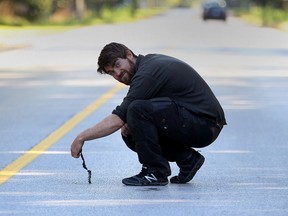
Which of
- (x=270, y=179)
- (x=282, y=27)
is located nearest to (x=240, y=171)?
(x=270, y=179)

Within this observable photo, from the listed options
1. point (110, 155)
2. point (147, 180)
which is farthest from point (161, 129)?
point (110, 155)

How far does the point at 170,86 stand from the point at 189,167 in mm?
687

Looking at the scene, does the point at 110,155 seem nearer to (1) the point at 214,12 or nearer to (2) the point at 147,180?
(2) the point at 147,180

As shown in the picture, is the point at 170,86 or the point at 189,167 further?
the point at 189,167

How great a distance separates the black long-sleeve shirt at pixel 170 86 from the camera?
7633 millimetres

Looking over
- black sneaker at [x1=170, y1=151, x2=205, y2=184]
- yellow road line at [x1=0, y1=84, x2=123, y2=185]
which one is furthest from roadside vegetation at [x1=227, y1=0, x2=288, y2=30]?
black sneaker at [x1=170, y1=151, x2=205, y2=184]

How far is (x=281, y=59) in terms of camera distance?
28.6 meters

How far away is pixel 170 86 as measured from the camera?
777 cm

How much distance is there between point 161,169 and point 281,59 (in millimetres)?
21181

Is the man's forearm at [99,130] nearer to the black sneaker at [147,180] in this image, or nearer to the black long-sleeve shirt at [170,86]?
the black long-sleeve shirt at [170,86]

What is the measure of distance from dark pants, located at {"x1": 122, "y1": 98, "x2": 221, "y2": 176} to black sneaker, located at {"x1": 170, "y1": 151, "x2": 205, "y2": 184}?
140 mm

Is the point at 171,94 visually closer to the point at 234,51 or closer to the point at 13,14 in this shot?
the point at 234,51

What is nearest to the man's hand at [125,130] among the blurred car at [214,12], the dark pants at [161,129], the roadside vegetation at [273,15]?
the dark pants at [161,129]

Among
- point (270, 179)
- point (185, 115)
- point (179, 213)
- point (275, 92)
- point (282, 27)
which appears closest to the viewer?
point (179, 213)
